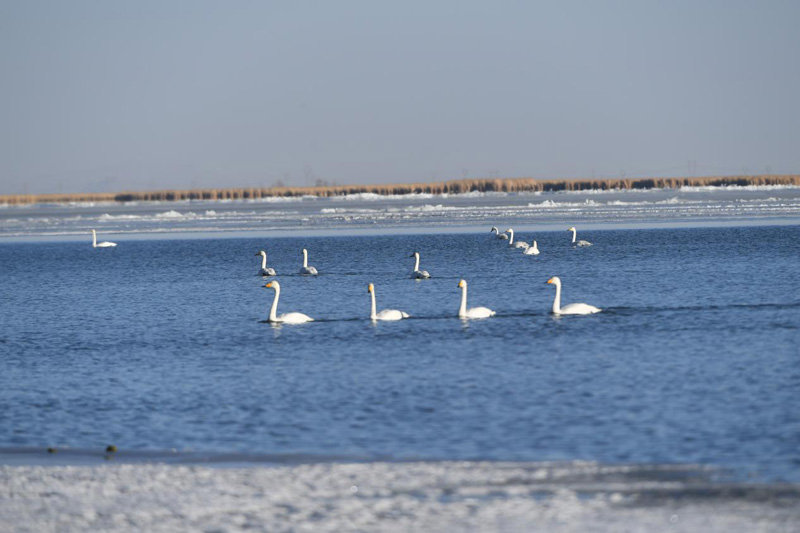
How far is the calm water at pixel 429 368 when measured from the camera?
12461 millimetres

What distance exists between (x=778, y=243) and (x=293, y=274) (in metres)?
18.9

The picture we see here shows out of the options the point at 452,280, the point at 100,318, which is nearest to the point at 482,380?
the point at 100,318

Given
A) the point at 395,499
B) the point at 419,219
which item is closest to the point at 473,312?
the point at 395,499

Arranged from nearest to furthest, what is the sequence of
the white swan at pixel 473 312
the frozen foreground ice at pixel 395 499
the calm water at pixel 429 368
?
the frozen foreground ice at pixel 395 499
the calm water at pixel 429 368
the white swan at pixel 473 312

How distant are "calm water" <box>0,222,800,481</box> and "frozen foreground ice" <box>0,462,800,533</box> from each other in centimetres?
68

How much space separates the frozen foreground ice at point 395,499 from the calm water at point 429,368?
2.23ft

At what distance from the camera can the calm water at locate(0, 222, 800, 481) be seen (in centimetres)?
1246

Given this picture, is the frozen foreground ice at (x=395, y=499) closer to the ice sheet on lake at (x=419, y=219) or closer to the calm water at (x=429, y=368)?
the calm water at (x=429, y=368)

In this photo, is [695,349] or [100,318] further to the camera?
[100,318]

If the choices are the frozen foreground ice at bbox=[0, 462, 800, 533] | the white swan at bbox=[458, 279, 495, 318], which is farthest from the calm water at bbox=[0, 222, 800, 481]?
the frozen foreground ice at bbox=[0, 462, 800, 533]

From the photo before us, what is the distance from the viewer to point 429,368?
Result: 17.1 m

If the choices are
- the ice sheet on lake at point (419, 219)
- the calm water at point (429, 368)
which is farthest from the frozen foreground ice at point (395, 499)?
the ice sheet on lake at point (419, 219)

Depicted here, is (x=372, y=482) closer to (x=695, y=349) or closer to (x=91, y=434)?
(x=91, y=434)

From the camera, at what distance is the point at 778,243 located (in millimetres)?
43531
